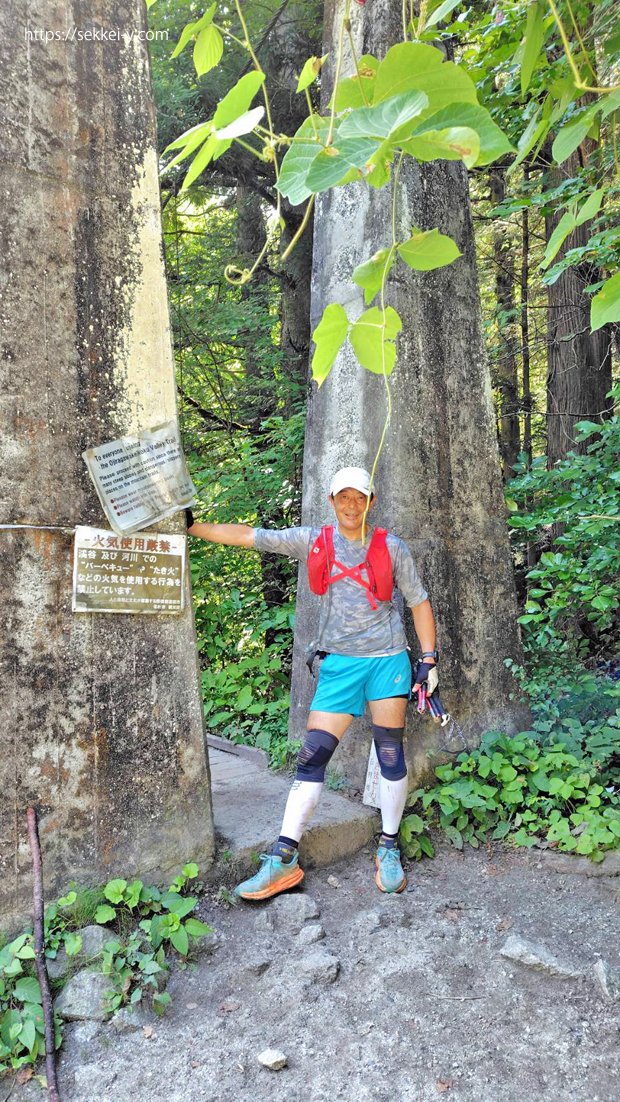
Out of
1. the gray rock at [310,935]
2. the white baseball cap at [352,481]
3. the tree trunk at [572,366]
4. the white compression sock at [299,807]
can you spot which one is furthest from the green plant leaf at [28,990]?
the tree trunk at [572,366]

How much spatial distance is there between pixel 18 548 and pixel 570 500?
11.5 ft

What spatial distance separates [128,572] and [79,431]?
25.1 inches

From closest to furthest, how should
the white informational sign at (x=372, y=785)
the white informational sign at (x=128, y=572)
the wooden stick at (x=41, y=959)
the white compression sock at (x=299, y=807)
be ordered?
1. the wooden stick at (x=41, y=959)
2. the white informational sign at (x=128, y=572)
3. the white compression sock at (x=299, y=807)
4. the white informational sign at (x=372, y=785)

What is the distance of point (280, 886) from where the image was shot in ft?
12.1

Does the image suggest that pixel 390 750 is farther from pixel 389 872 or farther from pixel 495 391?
pixel 495 391

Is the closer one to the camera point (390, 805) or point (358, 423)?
point (390, 805)

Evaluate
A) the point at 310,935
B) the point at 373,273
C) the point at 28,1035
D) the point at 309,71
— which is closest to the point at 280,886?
the point at 310,935

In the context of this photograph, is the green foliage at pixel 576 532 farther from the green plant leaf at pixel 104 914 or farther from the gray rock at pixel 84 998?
the gray rock at pixel 84 998

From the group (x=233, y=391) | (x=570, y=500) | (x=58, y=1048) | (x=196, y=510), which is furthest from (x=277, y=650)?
(x=58, y=1048)

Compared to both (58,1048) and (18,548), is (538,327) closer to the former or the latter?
(18,548)

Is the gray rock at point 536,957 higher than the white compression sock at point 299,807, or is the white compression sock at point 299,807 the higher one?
the white compression sock at point 299,807

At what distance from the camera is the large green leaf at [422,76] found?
1.14 metres

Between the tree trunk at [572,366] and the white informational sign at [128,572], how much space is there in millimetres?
5261

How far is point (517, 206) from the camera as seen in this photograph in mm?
5344
